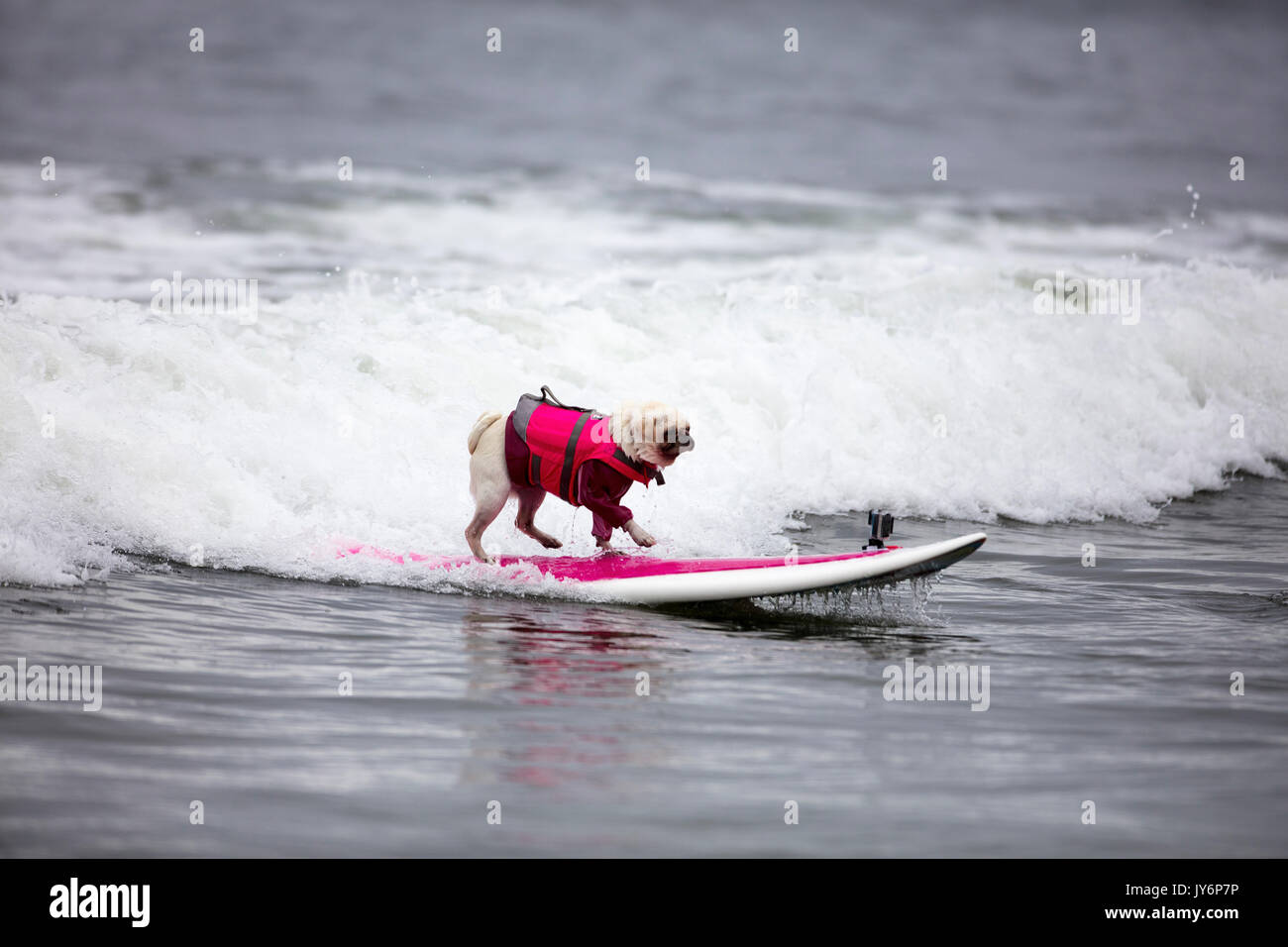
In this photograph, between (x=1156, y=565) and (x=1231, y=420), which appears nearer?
(x=1156, y=565)

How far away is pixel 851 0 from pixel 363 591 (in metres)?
29.9

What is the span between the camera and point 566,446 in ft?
22.1

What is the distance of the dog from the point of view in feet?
21.5

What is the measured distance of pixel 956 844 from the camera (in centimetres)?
385

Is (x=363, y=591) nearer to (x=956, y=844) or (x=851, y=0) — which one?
(x=956, y=844)

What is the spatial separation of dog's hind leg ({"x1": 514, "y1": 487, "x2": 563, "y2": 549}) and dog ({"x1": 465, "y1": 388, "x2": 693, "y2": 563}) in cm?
9

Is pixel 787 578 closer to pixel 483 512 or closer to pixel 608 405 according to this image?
pixel 483 512

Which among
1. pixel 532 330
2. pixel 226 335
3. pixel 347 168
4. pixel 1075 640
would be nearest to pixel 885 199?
pixel 347 168

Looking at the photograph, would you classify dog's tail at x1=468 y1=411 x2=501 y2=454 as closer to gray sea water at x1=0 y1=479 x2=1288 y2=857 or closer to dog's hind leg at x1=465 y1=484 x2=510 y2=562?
dog's hind leg at x1=465 y1=484 x2=510 y2=562

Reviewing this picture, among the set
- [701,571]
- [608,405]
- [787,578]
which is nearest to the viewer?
[787,578]

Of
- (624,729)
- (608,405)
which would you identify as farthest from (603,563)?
(608,405)

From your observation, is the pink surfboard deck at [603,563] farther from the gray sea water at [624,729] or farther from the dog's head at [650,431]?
the dog's head at [650,431]

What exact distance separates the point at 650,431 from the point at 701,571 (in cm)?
86

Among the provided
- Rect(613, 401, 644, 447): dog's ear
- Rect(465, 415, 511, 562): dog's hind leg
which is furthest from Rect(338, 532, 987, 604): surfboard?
Rect(613, 401, 644, 447): dog's ear
